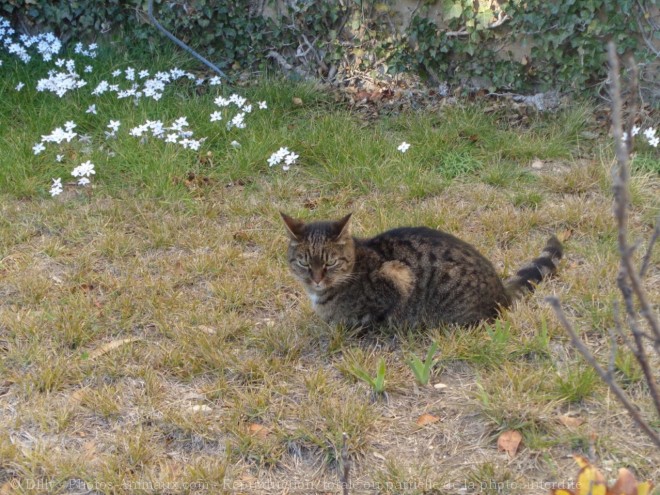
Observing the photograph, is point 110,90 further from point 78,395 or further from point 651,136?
point 651,136

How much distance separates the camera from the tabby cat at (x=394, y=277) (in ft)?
12.4

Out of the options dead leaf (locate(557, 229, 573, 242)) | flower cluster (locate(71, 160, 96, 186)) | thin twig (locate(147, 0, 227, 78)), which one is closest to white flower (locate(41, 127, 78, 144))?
flower cluster (locate(71, 160, 96, 186))

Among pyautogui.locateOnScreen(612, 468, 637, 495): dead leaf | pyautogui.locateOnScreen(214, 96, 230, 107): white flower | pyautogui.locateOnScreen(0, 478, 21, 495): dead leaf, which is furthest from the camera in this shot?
pyautogui.locateOnScreen(214, 96, 230, 107): white flower

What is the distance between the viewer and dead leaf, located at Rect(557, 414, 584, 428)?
10.2 ft

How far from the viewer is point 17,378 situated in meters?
3.61

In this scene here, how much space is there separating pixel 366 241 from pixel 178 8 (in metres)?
4.01


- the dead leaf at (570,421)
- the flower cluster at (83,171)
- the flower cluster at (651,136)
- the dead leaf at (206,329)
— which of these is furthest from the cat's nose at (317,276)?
the flower cluster at (651,136)

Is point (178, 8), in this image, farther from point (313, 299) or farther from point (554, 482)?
point (554, 482)

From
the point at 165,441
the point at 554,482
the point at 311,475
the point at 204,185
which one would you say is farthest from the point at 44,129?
the point at 554,482

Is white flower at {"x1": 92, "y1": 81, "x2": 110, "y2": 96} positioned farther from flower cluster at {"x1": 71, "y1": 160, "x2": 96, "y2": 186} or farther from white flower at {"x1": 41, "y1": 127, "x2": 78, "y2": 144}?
flower cluster at {"x1": 71, "y1": 160, "x2": 96, "y2": 186}

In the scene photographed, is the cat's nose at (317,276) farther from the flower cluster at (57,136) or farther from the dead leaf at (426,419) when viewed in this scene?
the flower cluster at (57,136)

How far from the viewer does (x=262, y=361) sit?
12.2 feet

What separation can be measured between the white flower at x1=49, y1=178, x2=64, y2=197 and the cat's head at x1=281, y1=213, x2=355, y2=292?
6.85 feet

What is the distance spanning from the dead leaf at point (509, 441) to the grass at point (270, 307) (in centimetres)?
4
